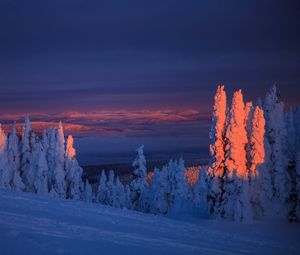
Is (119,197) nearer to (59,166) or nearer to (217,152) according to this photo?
(59,166)

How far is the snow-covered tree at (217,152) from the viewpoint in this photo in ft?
136

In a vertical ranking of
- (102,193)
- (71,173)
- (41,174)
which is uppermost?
(71,173)

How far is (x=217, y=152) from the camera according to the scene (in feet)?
136

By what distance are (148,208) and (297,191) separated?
100 feet

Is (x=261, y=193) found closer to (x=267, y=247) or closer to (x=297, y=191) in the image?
(x=297, y=191)

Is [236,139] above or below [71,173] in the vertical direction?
above

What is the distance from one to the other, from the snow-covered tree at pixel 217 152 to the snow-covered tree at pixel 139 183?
23.6 m

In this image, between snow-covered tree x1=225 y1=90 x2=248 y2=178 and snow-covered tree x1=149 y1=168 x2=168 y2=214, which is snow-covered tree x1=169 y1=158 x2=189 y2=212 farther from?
snow-covered tree x1=225 y1=90 x2=248 y2=178

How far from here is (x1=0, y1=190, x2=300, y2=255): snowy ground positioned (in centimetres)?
1199

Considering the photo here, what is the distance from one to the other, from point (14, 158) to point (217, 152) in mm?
41260

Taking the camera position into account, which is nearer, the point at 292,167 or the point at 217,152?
the point at 217,152

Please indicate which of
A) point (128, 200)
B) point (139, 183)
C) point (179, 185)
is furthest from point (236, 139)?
point (128, 200)

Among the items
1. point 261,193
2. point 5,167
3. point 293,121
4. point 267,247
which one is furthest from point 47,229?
point 5,167

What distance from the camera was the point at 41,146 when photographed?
7038cm
